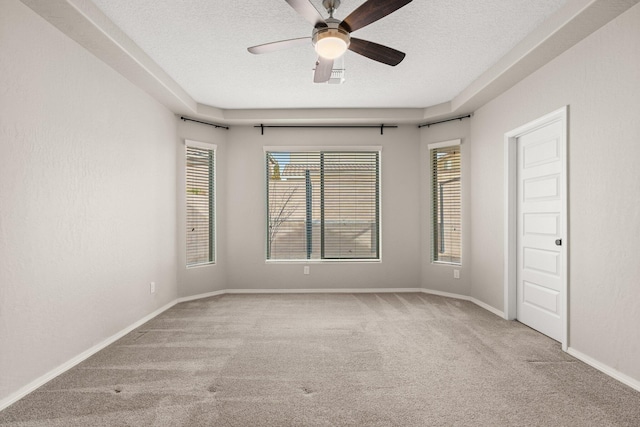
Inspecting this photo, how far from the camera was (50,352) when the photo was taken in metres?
2.68

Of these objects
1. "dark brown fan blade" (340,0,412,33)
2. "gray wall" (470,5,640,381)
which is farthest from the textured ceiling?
"gray wall" (470,5,640,381)

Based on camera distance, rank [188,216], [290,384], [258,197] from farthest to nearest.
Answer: [258,197]
[188,216]
[290,384]

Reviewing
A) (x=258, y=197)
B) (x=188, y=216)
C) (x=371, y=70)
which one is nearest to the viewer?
(x=371, y=70)

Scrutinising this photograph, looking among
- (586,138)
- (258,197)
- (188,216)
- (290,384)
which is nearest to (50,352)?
(290,384)

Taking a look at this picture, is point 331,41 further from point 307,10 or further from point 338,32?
point 307,10

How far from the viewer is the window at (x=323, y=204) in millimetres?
5660

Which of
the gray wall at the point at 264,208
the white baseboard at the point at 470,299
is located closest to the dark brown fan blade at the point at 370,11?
the gray wall at the point at 264,208

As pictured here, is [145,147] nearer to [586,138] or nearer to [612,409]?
[586,138]

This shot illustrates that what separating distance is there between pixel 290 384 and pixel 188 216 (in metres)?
3.30

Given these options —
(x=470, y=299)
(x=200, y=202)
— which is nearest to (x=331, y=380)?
(x=470, y=299)

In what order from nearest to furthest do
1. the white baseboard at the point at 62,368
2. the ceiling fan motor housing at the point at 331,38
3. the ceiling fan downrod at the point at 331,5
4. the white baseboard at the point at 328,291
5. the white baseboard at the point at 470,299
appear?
the white baseboard at the point at 62,368
the ceiling fan motor housing at the point at 331,38
the ceiling fan downrod at the point at 331,5
the white baseboard at the point at 470,299
the white baseboard at the point at 328,291

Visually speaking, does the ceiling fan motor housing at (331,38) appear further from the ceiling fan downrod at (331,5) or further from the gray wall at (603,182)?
the gray wall at (603,182)

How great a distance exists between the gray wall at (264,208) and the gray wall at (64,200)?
1539 mm

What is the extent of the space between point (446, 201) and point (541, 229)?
69.4 inches
